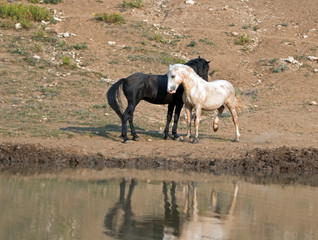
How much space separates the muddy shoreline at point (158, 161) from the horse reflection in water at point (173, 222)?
3064 mm

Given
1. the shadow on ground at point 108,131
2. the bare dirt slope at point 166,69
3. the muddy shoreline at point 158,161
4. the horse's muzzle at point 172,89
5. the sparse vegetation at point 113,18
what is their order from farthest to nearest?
the sparse vegetation at point 113,18, the shadow on ground at point 108,131, the bare dirt slope at point 166,69, the horse's muzzle at point 172,89, the muddy shoreline at point 158,161

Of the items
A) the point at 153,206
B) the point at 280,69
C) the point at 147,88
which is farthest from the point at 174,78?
the point at 280,69

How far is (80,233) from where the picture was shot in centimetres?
717

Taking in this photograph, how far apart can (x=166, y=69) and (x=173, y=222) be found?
17.7 m

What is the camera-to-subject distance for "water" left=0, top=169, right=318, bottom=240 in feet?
24.1

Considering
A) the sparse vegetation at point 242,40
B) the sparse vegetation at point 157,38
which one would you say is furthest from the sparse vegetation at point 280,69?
the sparse vegetation at point 157,38

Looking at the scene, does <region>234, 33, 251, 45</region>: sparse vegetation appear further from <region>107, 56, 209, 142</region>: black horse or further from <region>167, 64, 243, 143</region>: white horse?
<region>107, 56, 209, 142</region>: black horse

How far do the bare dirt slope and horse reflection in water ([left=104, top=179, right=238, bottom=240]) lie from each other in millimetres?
4083

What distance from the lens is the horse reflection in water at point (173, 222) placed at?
23.6 ft

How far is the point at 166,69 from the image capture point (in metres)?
25.2

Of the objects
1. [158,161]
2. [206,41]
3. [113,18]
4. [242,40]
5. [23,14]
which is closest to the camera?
[158,161]

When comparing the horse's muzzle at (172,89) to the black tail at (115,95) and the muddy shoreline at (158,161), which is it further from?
the muddy shoreline at (158,161)

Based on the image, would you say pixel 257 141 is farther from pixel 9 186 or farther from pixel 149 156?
pixel 9 186

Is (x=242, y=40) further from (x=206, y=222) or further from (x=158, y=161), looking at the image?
(x=206, y=222)
